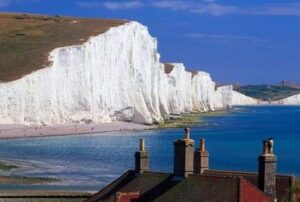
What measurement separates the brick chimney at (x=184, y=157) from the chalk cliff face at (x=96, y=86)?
61.3 meters

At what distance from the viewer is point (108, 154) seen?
5978cm

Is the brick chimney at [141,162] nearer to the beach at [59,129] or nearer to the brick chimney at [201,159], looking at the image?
the brick chimney at [201,159]

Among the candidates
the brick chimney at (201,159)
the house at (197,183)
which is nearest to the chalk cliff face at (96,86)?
the house at (197,183)

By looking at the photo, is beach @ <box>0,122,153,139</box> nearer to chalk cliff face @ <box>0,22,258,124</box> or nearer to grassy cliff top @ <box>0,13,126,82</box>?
chalk cliff face @ <box>0,22,258,124</box>

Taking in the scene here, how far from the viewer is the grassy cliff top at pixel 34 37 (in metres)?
84.2

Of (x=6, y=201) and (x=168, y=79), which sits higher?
(x=168, y=79)

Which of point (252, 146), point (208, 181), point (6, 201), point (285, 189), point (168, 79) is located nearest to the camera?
point (208, 181)

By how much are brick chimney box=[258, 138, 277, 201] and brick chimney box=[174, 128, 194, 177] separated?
1226 mm

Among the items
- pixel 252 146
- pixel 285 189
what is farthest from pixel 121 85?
pixel 285 189

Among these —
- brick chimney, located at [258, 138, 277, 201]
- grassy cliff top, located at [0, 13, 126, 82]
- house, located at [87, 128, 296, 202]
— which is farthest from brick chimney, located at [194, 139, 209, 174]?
grassy cliff top, located at [0, 13, 126, 82]

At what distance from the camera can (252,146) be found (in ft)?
243

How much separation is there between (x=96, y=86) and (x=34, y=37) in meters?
16.9

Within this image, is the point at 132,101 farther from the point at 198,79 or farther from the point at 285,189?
the point at 285,189

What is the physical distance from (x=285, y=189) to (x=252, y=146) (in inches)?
2293
